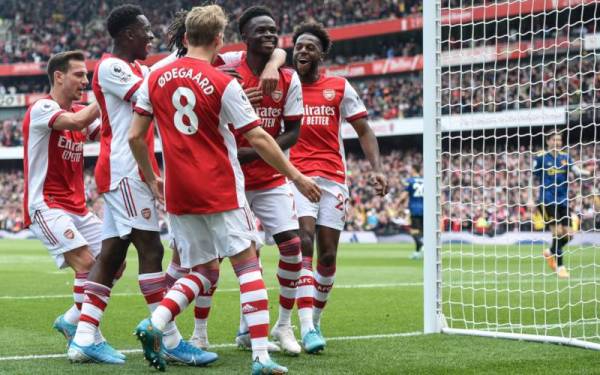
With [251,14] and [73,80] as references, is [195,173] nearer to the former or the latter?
[251,14]

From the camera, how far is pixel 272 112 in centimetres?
599

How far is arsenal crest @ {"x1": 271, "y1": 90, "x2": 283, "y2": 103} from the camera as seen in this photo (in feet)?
19.3

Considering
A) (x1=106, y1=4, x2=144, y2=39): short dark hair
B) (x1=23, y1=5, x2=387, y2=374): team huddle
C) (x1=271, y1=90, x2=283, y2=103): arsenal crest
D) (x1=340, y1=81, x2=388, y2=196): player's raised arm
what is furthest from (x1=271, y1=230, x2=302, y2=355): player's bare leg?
(x1=106, y1=4, x2=144, y2=39): short dark hair

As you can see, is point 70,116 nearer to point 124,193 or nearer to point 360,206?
point 124,193

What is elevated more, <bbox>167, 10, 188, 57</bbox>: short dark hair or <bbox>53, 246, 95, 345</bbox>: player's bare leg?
<bbox>167, 10, 188, 57</bbox>: short dark hair

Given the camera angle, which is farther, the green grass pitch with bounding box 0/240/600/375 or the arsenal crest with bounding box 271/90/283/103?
the arsenal crest with bounding box 271/90/283/103

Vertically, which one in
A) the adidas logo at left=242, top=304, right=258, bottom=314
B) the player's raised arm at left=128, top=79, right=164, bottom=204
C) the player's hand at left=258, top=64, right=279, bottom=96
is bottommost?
the adidas logo at left=242, top=304, right=258, bottom=314

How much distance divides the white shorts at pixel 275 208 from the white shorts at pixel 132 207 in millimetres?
788

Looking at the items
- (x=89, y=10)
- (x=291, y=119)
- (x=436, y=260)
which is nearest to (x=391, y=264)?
(x=436, y=260)

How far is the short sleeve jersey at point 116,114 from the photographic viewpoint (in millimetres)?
5441

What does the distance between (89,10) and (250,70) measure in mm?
50962

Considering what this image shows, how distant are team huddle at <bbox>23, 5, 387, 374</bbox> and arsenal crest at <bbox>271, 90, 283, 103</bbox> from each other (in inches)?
0.9

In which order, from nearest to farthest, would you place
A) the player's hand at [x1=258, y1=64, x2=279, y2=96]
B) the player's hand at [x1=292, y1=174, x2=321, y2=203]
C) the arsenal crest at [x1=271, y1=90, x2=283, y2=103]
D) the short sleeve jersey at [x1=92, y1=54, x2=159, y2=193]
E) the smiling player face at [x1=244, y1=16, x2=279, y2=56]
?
the player's hand at [x1=292, y1=174, x2=321, y2=203] < the short sleeve jersey at [x1=92, y1=54, x2=159, y2=193] < the player's hand at [x1=258, y1=64, x2=279, y2=96] < the smiling player face at [x1=244, y1=16, x2=279, y2=56] < the arsenal crest at [x1=271, y1=90, x2=283, y2=103]

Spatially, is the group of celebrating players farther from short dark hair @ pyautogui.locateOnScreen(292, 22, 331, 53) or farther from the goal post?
the goal post
